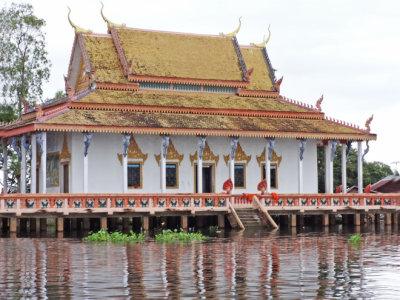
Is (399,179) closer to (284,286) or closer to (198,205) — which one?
(198,205)

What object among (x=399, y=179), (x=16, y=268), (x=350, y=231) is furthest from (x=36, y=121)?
(x=399, y=179)

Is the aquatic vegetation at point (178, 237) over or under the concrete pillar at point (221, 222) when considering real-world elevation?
under

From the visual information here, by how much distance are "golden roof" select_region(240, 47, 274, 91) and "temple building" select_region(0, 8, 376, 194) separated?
9 centimetres

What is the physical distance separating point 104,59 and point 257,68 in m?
9.87

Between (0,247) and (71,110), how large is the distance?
48.5 ft

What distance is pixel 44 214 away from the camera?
39312mm

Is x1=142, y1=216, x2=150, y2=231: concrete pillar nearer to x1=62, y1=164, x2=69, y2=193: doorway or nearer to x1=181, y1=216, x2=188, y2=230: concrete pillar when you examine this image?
x1=181, y1=216, x2=188, y2=230: concrete pillar

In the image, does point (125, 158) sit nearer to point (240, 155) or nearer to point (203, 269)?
point (240, 155)

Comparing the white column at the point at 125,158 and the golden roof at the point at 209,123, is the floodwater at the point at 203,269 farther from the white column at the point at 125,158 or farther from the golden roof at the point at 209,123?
the golden roof at the point at 209,123

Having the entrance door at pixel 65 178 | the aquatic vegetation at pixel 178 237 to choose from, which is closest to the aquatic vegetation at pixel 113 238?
the aquatic vegetation at pixel 178 237

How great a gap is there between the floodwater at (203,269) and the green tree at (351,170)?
30.9 metres

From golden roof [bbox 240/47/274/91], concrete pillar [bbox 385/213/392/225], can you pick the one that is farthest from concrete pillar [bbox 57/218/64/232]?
concrete pillar [bbox 385/213/392/225]

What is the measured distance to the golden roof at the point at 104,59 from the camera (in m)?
48.9

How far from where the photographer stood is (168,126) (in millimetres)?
44625
